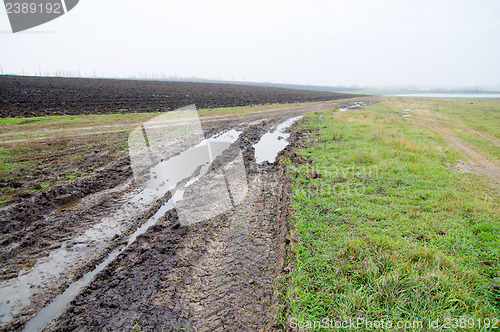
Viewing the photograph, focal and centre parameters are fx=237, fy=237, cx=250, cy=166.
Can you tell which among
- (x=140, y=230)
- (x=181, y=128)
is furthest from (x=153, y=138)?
(x=140, y=230)

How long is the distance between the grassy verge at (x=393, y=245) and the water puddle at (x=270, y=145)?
2.19 metres

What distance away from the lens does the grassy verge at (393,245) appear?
318 cm

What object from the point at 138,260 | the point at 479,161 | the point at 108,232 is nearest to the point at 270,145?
the point at 479,161

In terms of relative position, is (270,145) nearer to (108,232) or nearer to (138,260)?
(108,232)

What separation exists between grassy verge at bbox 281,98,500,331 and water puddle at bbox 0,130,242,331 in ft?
8.65

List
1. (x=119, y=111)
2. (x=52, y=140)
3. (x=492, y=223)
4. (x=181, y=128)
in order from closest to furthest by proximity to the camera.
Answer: (x=492, y=223) < (x=52, y=140) < (x=181, y=128) < (x=119, y=111)

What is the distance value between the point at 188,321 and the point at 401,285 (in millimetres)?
2996

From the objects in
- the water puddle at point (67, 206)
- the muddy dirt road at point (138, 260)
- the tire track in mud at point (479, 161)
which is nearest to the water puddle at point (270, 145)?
the muddy dirt road at point (138, 260)

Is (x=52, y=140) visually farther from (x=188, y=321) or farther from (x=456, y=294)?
(x=456, y=294)

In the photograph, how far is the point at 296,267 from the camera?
12.8 feet

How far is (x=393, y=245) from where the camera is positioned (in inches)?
167

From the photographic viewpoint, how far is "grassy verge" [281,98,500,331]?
3.18 meters

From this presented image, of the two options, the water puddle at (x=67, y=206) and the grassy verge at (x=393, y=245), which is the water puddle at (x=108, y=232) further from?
the grassy verge at (x=393, y=245)

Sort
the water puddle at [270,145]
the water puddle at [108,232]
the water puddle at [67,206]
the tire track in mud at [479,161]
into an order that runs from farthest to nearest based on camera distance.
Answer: the water puddle at [270,145]
the tire track in mud at [479,161]
the water puddle at [67,206]
the water puddle at [108,232]
